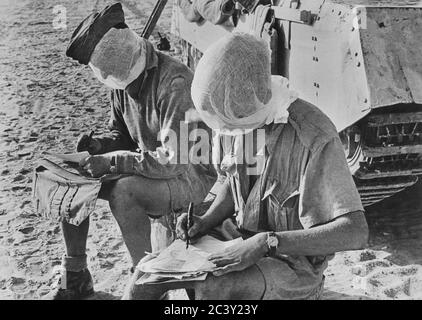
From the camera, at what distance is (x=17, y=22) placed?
1219 cm

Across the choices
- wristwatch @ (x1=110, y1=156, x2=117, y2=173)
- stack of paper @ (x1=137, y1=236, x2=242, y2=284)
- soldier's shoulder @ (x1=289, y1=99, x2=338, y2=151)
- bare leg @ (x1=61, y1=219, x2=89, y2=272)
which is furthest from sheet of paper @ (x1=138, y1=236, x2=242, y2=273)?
bare leg @ (x1=61, y1=219, x2=89, y2=272)

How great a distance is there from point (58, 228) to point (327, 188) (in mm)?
2815

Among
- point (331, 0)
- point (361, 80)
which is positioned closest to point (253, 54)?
point (361, 80)

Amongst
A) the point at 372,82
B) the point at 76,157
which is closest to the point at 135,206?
the point at 76,157

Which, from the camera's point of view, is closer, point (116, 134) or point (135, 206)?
point (135, 206)

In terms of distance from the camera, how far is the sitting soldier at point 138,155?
11.8 ft

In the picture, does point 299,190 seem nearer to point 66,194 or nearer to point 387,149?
point 66,194

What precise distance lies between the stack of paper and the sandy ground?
0.86 meters

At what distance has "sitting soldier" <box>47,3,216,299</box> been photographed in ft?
11.8

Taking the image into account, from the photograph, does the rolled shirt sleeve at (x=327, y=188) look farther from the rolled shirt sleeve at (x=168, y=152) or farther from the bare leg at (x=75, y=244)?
the bare leg at (x=75, y=244)

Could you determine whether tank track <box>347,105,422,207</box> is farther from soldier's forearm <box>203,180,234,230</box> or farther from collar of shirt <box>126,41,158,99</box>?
soldier's forearm <box>203,180,234,230</box>

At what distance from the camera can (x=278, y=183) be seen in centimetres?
274

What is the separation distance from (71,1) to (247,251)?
11.8 m

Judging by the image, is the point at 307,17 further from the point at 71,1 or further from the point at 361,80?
the point at 71,1
